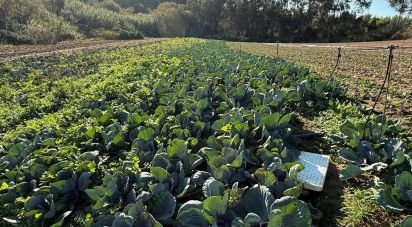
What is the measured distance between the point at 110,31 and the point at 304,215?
44671mm

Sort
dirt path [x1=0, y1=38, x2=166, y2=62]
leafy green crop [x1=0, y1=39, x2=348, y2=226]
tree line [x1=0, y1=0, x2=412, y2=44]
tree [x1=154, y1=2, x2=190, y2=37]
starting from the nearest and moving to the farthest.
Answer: leafy green crop [x1=0, y1=39, x2=348, y2=226] < dirt path [x1=0, y1=38, x2=166, y2=62] < tree line [x1=0, y1=0, x2=412, y2=44] < tree [x1=154, y1=2, x2=190, y2=37]

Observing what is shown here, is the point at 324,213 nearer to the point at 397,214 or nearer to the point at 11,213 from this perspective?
the point at 397,214

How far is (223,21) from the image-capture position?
198 feet

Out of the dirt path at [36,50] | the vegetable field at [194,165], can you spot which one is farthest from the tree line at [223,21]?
the vegetable field at [194,165]

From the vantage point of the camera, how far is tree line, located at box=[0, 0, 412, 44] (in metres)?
34.8

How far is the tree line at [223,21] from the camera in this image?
34.8 metres

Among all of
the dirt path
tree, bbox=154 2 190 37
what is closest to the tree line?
tree, bbox=154 2 190 37

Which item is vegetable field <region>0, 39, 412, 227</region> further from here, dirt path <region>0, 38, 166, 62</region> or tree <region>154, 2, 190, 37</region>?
tree <region>154, 2, 190, 37</region>

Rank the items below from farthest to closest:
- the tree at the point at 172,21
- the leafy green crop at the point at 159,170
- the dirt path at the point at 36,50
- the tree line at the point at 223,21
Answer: the tree at the point at 172,21 < the tree line at the point at 223,21 < the dirt path at the point at 36,50 < the leafy green crop at the point at 159,170

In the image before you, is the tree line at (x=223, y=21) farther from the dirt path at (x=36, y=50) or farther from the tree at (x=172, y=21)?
the dirt path at (x=36, y=50)

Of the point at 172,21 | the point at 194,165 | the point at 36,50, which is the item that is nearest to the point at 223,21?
the point at 172,21

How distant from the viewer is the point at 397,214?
111 inches

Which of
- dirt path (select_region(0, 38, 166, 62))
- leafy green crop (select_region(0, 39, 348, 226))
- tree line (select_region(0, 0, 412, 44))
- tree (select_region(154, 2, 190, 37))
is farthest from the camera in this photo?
tree (select_region(154, 2, 190, 37))

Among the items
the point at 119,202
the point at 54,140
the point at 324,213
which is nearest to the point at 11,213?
the point at 119,202
